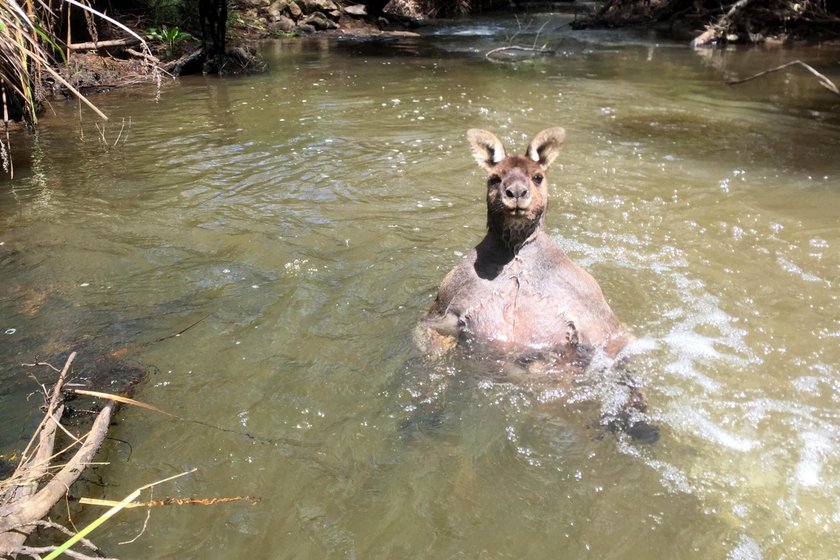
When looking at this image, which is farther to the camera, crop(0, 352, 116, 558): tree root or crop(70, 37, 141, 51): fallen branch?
crop(70, 37, 141, 51): fallen branch

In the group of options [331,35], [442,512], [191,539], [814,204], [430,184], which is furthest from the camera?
[331,35]

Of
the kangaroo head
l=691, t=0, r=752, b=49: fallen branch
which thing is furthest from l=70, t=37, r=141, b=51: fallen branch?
l=691, t=0, r=752, b=49: fallen branch

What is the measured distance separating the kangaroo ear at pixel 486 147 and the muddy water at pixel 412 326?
1348mm

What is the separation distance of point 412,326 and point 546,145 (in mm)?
1606

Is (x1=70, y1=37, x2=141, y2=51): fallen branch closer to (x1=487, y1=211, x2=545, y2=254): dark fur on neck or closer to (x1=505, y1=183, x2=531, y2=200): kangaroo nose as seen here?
(x1=487, y1=211, x2=545, y2=254): dark fur on neck

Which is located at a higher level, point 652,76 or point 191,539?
point 652,76

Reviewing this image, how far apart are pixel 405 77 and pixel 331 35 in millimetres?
10028

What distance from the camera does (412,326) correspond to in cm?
473

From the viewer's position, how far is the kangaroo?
4016mm

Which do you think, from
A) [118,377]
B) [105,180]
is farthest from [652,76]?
[118,377]

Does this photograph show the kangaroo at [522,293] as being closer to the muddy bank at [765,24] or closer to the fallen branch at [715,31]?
the fallen branch at [715,31]

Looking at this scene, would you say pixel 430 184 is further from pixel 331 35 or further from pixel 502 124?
pixel 331 35

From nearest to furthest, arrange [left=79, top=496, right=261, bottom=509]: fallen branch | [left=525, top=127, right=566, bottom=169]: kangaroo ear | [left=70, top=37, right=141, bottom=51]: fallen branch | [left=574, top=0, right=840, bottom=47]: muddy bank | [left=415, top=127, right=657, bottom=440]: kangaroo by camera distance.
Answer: [left=79, top=496, right=261, bottom=509]: fallen branch → [left=415, top=127, right=657, bottom=440]: kangaroo → [left=525, top=127, right=566, bottom=169]: kangaroo ear → [left=70, top=37, right=141, bottom=51]: fallen branch → [left=574, top=0, right=840, bottom=47]: muddy bank

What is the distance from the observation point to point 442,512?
3021 mm
